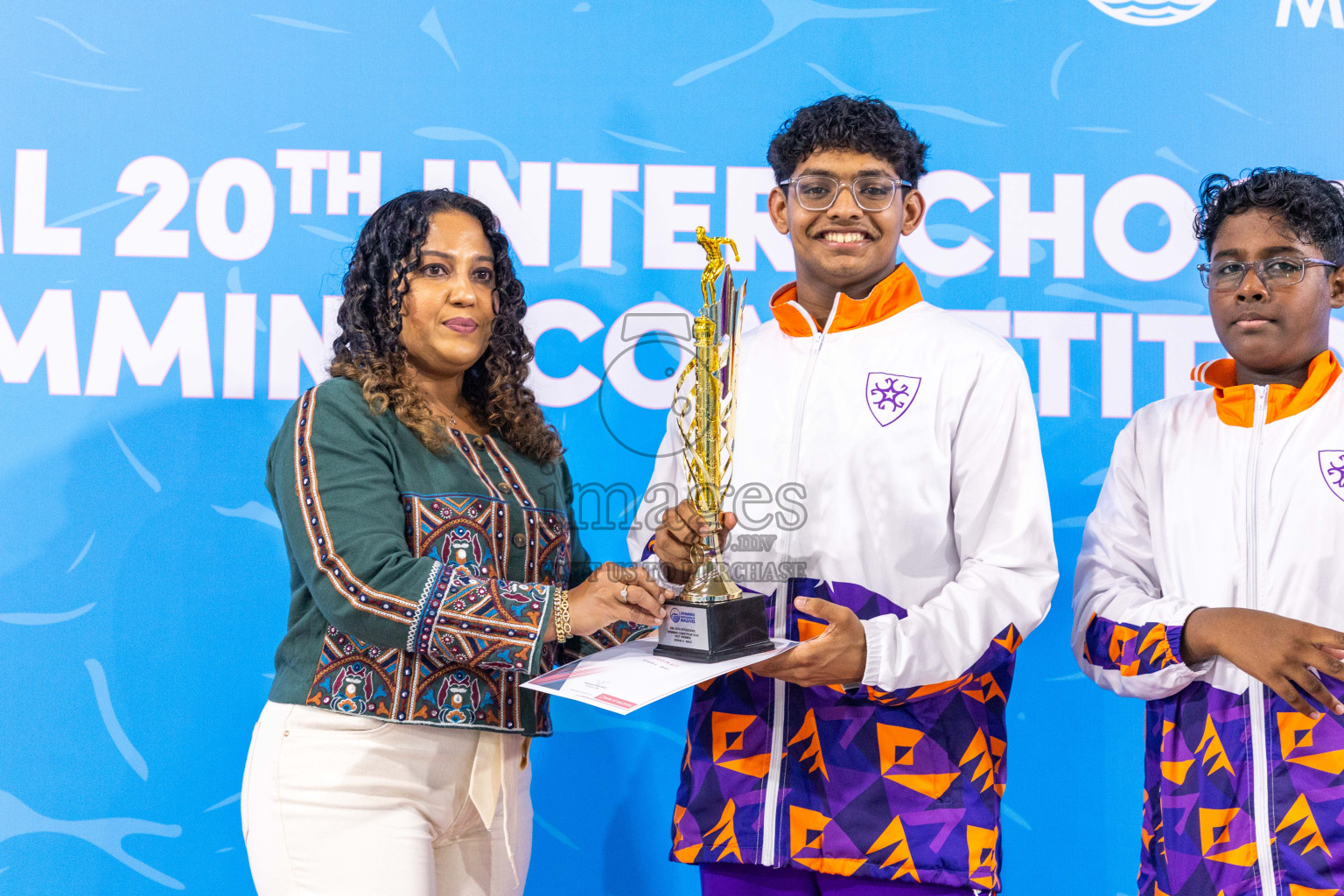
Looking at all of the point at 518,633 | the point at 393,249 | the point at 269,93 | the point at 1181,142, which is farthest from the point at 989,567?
the point at 269,93

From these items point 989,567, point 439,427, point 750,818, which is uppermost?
point 439,427

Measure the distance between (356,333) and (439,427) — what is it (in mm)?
238

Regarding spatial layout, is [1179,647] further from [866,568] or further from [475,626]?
[475,626]

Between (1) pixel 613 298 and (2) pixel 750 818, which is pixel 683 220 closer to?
(1) pixel 613 298

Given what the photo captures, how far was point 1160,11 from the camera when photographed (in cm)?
253

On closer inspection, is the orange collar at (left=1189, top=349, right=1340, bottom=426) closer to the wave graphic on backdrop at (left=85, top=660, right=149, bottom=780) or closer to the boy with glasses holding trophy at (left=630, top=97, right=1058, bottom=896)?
the boy with glasses holding trophy at (left=630, top=97, right=1058, bottom=896)

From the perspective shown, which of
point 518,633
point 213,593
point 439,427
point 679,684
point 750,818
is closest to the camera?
point 679,684

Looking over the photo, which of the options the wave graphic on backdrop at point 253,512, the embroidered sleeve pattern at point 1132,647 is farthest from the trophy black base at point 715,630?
the wave graphic on backdrop at point 253,512

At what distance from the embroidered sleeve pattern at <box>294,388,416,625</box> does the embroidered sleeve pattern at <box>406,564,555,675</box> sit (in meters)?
0.03

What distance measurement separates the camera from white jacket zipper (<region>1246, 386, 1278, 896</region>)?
1596mm

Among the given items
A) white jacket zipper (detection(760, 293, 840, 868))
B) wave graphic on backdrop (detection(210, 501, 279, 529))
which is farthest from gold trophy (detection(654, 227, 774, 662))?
wave graphic on backdrop (detection(210, 501, 279, 529))

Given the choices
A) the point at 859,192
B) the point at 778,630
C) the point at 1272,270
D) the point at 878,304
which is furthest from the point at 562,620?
the point at 1272,270

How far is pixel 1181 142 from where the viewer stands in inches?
100.0

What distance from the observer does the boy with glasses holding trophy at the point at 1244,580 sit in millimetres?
1584
